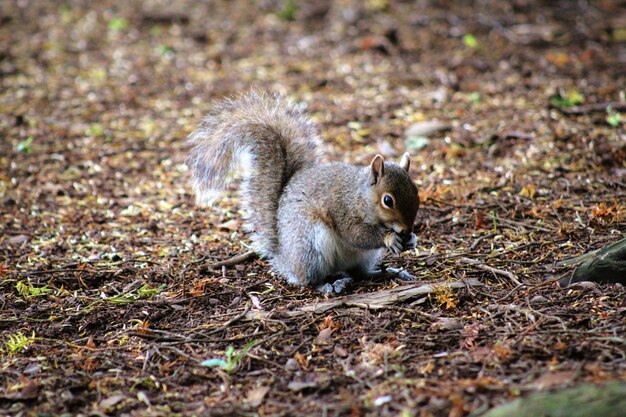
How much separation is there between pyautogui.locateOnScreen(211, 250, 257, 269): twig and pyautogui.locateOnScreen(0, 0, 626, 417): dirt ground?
1.8 inches

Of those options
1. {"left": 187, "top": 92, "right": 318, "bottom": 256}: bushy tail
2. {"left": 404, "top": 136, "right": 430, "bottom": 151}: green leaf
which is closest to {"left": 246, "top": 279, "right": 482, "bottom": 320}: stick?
{"left": 187, "top": 92, "right": 318, "bottom": 256}: bushy tail

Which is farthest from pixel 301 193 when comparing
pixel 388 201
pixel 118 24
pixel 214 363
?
pixel 118 24

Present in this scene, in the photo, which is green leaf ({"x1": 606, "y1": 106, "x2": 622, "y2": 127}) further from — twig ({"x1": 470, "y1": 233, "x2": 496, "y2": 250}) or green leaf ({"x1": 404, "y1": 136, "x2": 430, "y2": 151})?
twig ({"x1": 470, "y1": 233, "x2": 496, "y2": 250})

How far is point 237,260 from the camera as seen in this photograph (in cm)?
393

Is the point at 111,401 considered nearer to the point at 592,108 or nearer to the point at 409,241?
the point at 409,241

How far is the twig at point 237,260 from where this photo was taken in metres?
3.87

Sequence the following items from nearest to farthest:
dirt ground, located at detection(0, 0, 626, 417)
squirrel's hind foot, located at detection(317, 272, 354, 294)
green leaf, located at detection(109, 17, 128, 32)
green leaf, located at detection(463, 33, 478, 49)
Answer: dirt ground, located at detection(0, 0, 626, 417)
squirrel's hind foot, located at detection(317, 272, 354, 294)
green leaf, located at detection(463, 33, 478, 49)
green leaf, located at detection(109, 17, 128, 32)

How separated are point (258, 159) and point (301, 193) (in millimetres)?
368

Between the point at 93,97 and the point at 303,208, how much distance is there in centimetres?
381

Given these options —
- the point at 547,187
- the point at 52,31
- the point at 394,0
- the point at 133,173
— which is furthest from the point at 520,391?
the point at 52,31

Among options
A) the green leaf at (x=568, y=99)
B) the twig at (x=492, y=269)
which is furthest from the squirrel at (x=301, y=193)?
the green leaf at (x=568, y=99)

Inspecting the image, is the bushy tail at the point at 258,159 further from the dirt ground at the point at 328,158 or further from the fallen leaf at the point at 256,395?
the fallen leaf at the point at 256,395

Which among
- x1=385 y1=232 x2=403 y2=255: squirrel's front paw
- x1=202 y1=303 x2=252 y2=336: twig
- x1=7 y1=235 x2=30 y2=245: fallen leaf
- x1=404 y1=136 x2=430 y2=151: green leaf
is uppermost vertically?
x1=404 y1=136 x2=430 y2=151: green leaf

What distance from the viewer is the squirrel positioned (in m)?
3.47
